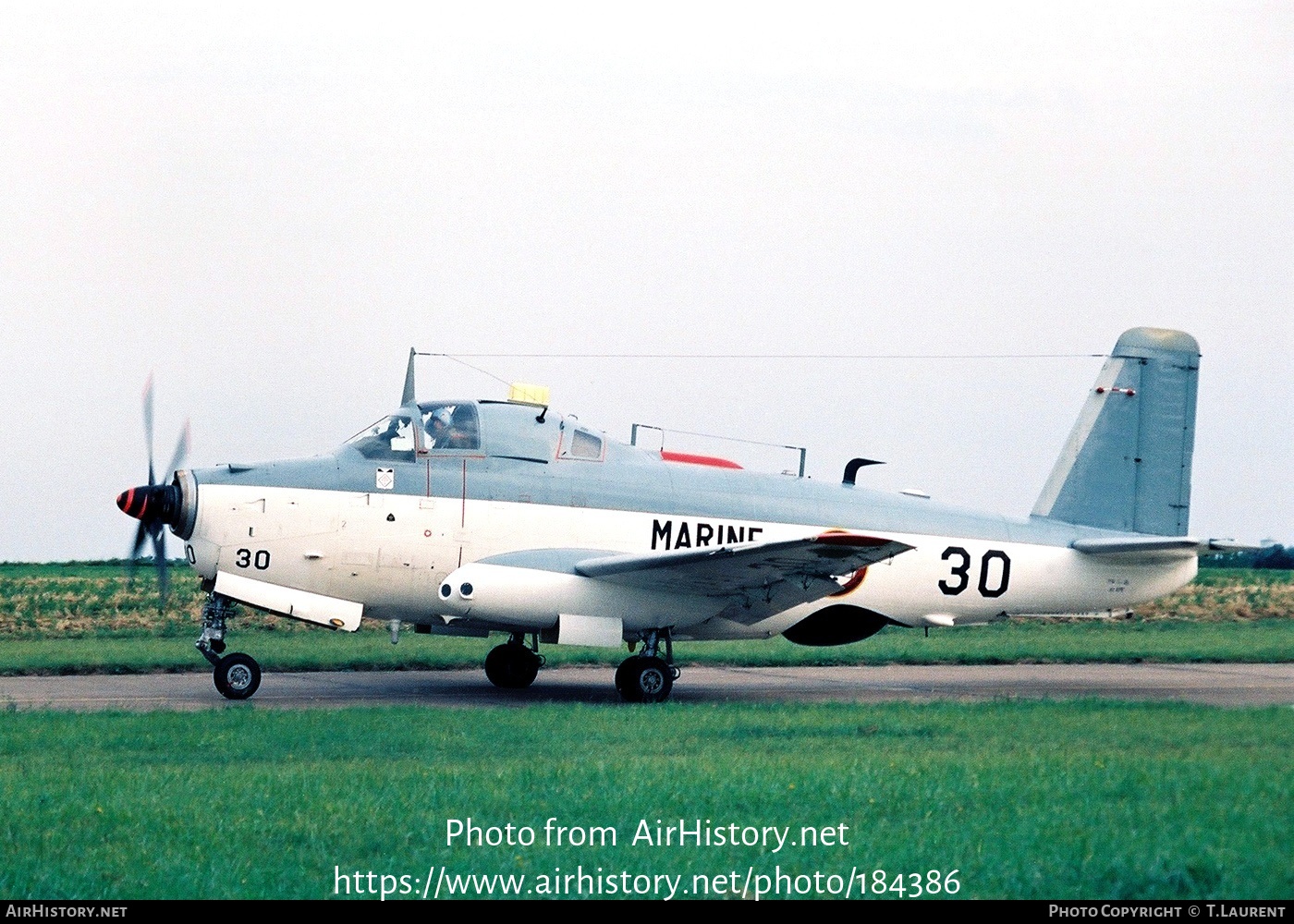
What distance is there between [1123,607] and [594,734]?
994cm

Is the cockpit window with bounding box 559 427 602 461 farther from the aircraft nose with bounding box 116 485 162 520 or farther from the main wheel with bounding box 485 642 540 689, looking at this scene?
the aircraft nose with bounding box 116 485 162 520

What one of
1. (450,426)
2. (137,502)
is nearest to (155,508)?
(137,502)

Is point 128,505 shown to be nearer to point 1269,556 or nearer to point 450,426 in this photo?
point 450,426

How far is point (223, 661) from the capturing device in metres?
16.4

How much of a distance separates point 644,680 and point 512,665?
254 cm

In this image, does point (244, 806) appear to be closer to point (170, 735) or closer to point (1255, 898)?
point (170, 735)

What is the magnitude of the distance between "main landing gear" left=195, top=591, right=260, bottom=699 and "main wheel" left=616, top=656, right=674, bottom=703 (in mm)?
4233

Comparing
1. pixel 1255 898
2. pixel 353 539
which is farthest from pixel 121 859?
pixel 353 539

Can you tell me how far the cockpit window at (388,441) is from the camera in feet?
55.7

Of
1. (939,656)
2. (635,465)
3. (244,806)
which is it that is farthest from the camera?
(939,656)

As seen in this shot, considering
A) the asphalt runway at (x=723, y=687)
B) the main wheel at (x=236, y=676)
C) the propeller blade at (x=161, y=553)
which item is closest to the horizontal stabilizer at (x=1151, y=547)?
the asphalt runway at (x=723, y=687)

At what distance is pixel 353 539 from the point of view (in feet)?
54.6

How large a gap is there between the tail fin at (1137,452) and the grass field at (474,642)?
3641 millimetres

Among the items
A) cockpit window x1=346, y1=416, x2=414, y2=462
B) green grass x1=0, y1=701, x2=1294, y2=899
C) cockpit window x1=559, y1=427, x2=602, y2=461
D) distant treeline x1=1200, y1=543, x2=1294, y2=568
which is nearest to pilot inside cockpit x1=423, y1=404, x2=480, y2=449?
cockpit window x1=346, y1=416, x2=414, y2=462
